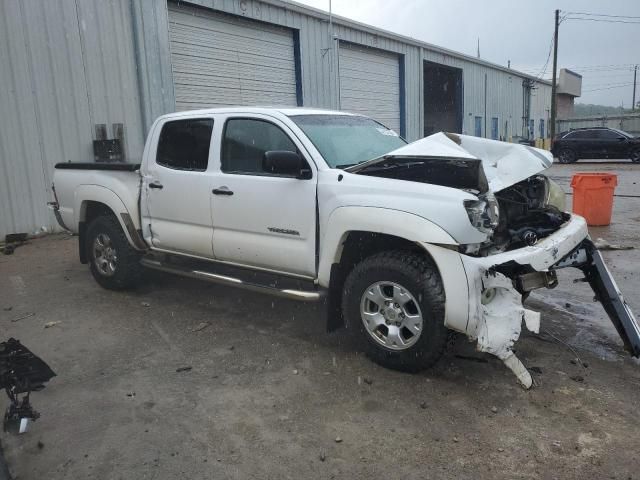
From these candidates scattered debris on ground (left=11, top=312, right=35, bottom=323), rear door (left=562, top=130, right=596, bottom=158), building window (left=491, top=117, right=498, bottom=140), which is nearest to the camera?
scattered debris on ground (left=11, top=312, right=35, bottom=323)

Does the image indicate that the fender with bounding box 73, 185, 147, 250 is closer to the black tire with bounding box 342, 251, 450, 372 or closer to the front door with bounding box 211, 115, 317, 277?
the front door with bounding box 211, 115, 317, 277

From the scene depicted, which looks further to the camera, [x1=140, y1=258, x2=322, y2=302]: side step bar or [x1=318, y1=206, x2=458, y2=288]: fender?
[x1=140, y1=258, x2=322, y2=302]: side step bar

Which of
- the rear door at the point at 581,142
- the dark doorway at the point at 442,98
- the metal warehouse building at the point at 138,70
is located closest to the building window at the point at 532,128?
the dark doorway at the point at 442,98

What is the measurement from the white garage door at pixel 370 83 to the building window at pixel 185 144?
38.1 ft

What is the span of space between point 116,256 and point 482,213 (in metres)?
4.12

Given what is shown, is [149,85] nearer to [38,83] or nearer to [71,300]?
[38,83]

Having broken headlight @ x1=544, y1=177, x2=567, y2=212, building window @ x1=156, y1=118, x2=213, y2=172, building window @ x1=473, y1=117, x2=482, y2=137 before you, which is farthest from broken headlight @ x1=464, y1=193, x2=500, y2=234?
building window @ x1=473, y1=117, x2=482, y2=137

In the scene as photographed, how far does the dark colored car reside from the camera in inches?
909

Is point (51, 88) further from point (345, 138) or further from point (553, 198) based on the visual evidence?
point (553, 198)

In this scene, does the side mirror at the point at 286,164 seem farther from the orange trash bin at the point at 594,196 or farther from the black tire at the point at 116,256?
the orange trash bin at the point at 594,196

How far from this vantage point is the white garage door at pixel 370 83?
55.1 ft

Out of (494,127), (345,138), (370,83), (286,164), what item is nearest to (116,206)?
(286,164)

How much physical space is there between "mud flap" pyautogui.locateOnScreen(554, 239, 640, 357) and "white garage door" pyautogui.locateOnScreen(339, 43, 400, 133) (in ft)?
42.8

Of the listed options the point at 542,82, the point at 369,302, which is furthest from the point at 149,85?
the point at 542,82
